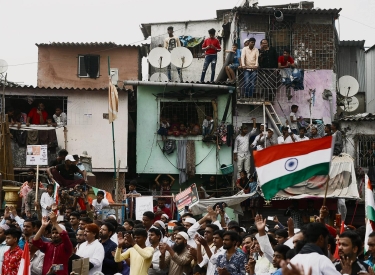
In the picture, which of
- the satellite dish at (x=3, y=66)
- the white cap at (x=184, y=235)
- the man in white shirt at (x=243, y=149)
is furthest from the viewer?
the satellite dish at (x=3, y=66)

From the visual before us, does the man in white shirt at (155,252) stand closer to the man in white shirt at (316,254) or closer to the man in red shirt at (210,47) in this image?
the man in white shirt at (316,254)

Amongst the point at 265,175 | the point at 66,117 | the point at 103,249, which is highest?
the point at 66,117

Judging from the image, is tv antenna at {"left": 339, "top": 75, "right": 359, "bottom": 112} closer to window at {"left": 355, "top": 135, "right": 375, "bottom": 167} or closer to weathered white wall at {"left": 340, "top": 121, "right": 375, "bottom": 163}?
weathered white wall at {"left": 340, "top": 121, "right": 375, "bottom": 163}

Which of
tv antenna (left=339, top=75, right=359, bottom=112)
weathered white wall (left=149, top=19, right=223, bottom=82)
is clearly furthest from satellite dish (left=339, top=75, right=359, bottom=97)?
weathered white wall (left=149, top=19, right=223, bottom=82)

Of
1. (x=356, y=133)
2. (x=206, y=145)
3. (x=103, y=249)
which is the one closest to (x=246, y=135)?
(x=206, y=145)

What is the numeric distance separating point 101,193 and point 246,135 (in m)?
8.46

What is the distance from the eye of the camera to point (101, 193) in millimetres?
20516

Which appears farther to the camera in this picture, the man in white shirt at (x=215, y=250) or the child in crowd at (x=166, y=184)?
the child in crowd at (x=166, y=184)

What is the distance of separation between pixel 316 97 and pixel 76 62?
35.0ft

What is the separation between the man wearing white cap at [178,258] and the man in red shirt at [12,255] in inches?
81.6

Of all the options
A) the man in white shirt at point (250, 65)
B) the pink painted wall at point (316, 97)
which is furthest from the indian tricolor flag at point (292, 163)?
the pink painted wall at point (316, 97)

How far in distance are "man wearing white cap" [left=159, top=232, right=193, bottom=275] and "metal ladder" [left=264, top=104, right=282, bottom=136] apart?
15.5m

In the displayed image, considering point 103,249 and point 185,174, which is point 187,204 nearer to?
point 103,249

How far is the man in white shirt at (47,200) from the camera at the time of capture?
62.0 feet
